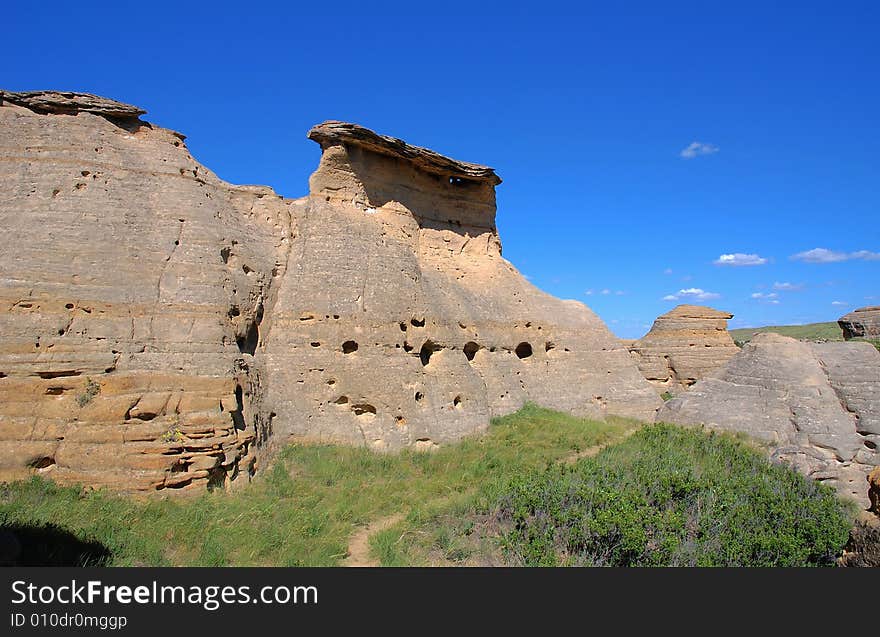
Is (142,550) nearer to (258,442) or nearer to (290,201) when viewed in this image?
(258,442)

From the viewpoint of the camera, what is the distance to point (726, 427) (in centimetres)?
1465

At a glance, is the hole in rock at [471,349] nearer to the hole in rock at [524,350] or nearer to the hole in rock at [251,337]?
the hole in rock at [524,350]

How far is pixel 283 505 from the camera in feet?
33.4

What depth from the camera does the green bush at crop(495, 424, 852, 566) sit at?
8250 millimetres

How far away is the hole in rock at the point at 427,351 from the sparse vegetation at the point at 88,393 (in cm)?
894

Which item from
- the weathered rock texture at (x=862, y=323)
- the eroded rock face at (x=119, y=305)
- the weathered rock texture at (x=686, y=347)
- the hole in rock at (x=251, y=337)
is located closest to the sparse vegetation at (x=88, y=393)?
the eroded rock face at (x=119, y=305)

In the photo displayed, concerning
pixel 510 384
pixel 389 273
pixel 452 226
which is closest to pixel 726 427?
pixel 510 384

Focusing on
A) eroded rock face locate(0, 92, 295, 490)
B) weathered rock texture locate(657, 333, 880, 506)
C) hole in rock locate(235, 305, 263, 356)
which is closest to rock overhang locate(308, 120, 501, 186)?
eroded rock face locate(0, 92, 295, 490)

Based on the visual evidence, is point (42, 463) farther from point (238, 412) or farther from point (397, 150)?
point (397, 150)

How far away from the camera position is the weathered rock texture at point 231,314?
10070 mm

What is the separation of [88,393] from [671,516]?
10884 millimetres

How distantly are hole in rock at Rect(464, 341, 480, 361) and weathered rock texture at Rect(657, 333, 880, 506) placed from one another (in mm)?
6471

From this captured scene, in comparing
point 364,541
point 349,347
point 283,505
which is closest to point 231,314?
point 349,347

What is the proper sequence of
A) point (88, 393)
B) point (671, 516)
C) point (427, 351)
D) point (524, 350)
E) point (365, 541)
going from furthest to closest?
1. point (524, 350)
2. point (427, 351)
3. point (88, 393)
4. point (365, 541)
5. point (671, 516)
